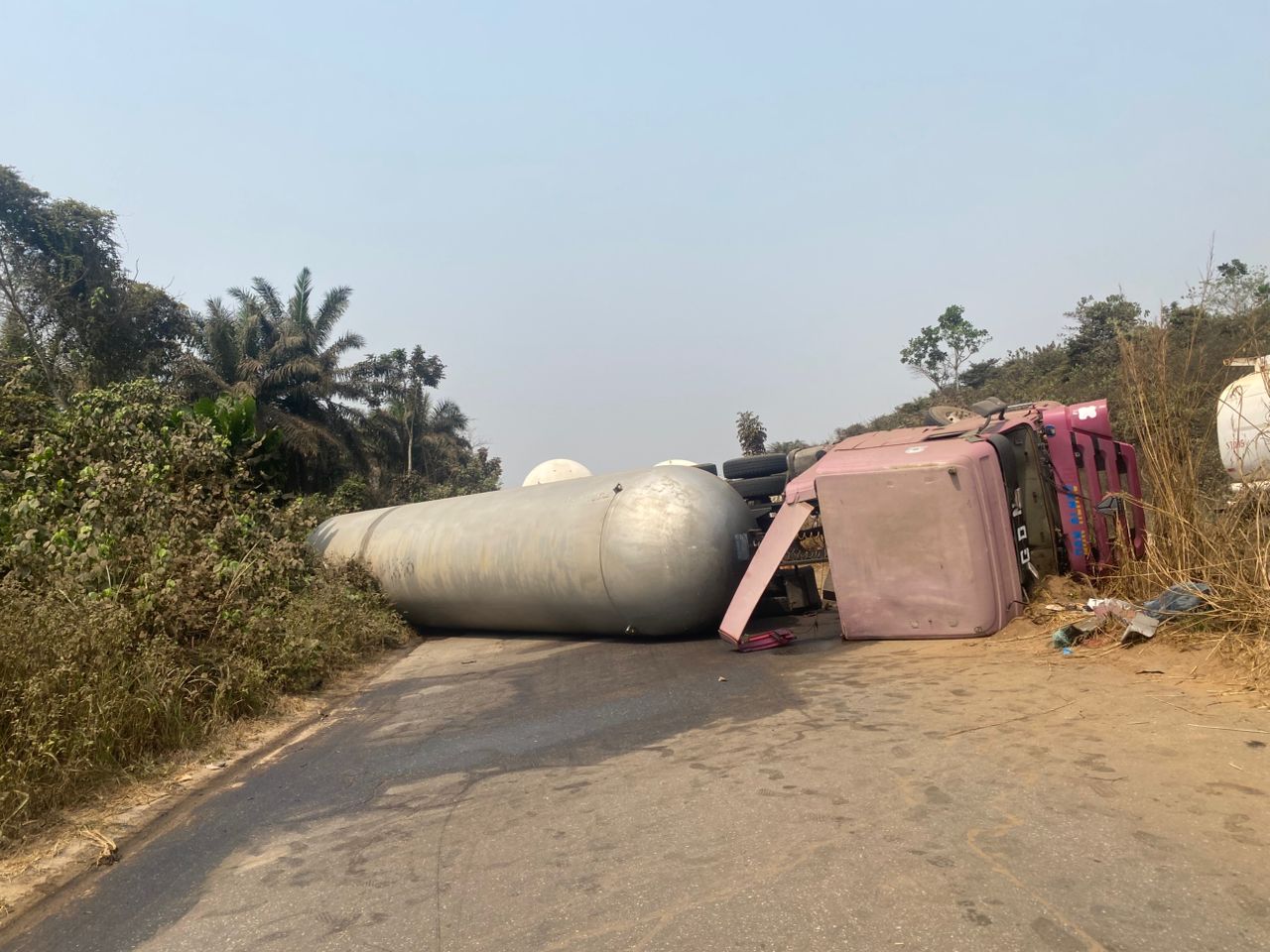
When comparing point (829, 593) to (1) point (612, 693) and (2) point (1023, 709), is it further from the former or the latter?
(2) point (1023, 709)

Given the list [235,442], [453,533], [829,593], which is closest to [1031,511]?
[829,593]

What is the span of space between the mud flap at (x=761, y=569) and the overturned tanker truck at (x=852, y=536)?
15 millimetres

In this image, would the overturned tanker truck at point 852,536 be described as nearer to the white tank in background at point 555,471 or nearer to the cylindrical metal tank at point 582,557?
the cylindrical metal tank at point 582,557

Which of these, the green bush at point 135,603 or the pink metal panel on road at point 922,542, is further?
the pink metal panel on road at point 922,542

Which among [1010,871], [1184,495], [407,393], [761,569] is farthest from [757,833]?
[407,393]

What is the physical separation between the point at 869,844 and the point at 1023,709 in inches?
78.7

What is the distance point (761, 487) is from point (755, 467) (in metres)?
0.93

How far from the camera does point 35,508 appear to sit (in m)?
7.10

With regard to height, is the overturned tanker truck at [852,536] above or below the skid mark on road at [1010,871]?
above

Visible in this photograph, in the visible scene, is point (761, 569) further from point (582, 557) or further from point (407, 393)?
point (407, 393)

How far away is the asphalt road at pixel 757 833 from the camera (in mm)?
2705

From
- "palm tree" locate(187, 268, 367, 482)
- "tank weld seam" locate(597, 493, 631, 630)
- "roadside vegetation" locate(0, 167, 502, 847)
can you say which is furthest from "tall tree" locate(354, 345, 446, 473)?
"tank weld seam" locate(597, 493, 631, 630)

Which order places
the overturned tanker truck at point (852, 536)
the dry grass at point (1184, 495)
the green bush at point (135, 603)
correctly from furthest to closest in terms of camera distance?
the overturned tanker truck at point (852, 536) < the dry grass at point (1184, 495) < the green bush at point (135, 603)

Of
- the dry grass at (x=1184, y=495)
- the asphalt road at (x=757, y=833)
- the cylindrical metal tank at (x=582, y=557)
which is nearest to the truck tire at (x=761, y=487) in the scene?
the cylindrical metal tank at (x=582, y=557)
